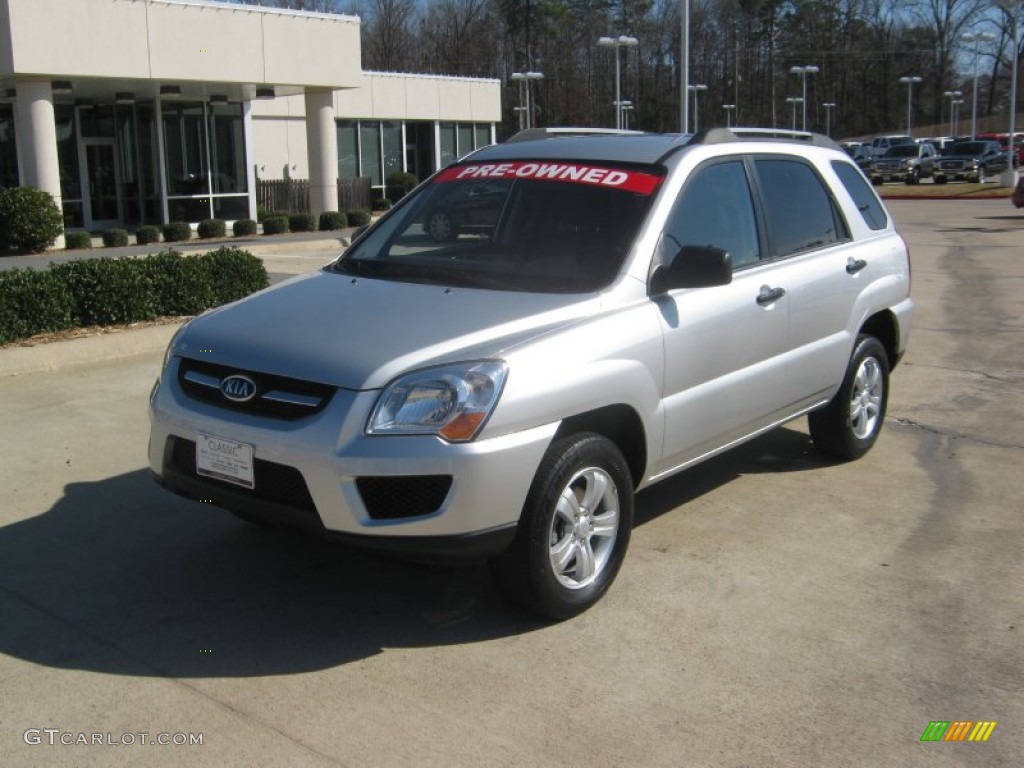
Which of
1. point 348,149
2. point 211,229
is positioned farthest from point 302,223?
point 348,149

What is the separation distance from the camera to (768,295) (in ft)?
17.7

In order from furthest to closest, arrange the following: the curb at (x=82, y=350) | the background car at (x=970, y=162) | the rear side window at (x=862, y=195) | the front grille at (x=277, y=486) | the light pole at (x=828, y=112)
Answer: the light pole at (x=828, y=112) → the background car at (x=970, y=162) → the curb at (x=82, y=350) → the rear side window at (x=862, y=195) → the front grille at (x=277, y=486)

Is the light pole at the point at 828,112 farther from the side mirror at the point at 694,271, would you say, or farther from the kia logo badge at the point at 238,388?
the kia logo badge at the point at 238,388

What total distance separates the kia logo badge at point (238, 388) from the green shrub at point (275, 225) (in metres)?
23.2

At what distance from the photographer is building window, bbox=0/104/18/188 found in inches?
1065

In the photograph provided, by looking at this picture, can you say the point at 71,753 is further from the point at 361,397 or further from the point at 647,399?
the point at 647,399

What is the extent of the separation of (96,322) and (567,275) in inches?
260

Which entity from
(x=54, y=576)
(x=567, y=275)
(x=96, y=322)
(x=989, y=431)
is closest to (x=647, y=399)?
(x=567, y=275)

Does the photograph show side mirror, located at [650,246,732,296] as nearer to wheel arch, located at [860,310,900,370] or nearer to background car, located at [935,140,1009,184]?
wheel arch, located at [860,310,900,370]

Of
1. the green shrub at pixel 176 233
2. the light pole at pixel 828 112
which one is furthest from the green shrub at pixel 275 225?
the light pole at pixel 828 112

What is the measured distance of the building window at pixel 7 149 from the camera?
27.0m

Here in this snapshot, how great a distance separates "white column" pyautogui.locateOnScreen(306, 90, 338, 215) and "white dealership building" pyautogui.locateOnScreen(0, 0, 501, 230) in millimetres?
36

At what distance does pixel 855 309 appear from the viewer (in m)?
6.29

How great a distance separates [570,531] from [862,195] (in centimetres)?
365
